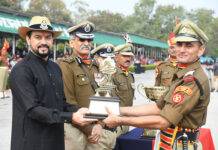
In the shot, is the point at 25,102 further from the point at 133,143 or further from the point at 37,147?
the point at 133,143

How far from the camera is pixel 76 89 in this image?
431cm

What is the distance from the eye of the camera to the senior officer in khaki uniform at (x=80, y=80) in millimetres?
4160

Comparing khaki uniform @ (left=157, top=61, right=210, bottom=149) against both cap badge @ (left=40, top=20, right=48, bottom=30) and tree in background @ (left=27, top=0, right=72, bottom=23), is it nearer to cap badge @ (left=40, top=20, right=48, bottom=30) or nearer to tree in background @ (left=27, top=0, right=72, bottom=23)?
cap badge @ (left=40, top=20, right=48, bottom=30)

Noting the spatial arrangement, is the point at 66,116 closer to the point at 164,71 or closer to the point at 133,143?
the point at 133,143

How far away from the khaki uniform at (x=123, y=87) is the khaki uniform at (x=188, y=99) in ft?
7.97

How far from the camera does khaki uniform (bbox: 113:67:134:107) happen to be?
5.67 meters

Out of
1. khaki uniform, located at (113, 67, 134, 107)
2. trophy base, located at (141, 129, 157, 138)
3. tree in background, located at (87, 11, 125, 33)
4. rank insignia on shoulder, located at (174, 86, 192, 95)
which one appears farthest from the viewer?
tree in background, located at (87, 11, 125, 33)

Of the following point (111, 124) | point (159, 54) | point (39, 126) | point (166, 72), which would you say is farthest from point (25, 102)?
point (159, 54)

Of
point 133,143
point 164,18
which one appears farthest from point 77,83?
point 164,18

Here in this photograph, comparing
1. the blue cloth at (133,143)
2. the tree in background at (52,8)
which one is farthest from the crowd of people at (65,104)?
the tree in background at (52,8)

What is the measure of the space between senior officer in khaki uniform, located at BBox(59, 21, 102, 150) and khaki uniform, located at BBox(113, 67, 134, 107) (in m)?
1.15

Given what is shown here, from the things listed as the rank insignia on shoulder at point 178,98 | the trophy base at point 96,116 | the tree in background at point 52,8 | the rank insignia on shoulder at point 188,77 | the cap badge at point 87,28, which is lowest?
the trophy base at point 96,116

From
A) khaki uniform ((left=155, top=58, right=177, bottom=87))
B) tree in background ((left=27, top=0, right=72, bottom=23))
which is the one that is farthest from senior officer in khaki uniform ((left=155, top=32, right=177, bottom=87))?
tree in background ((left=27, top=0, right=72, bottom=23))

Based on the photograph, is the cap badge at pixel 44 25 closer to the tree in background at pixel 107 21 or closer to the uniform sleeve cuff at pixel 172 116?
the uniform sleeve cuff at pixel 172 116
